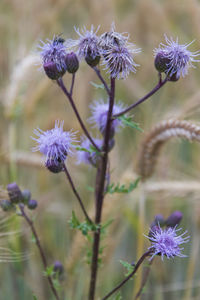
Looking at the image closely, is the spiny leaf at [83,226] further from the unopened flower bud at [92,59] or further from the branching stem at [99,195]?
the unopened flower bud at [92,59]

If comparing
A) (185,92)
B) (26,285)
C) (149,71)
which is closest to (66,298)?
(26,285)

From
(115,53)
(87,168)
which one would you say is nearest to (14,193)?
(115,53)

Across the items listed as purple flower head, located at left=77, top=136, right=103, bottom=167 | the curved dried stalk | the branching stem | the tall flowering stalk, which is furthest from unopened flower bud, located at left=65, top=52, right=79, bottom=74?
the curved dried stalk

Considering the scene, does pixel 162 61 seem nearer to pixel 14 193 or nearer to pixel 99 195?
pixel 99 195

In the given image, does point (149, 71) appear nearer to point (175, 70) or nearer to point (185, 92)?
point (185, 92)

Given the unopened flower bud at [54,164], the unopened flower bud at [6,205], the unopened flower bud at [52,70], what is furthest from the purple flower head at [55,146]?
the unopened flower bud at [6,205]

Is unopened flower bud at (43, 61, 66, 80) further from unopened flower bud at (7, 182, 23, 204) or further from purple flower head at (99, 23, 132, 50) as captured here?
unopened flower bud at (7, 182, 23, 204)
